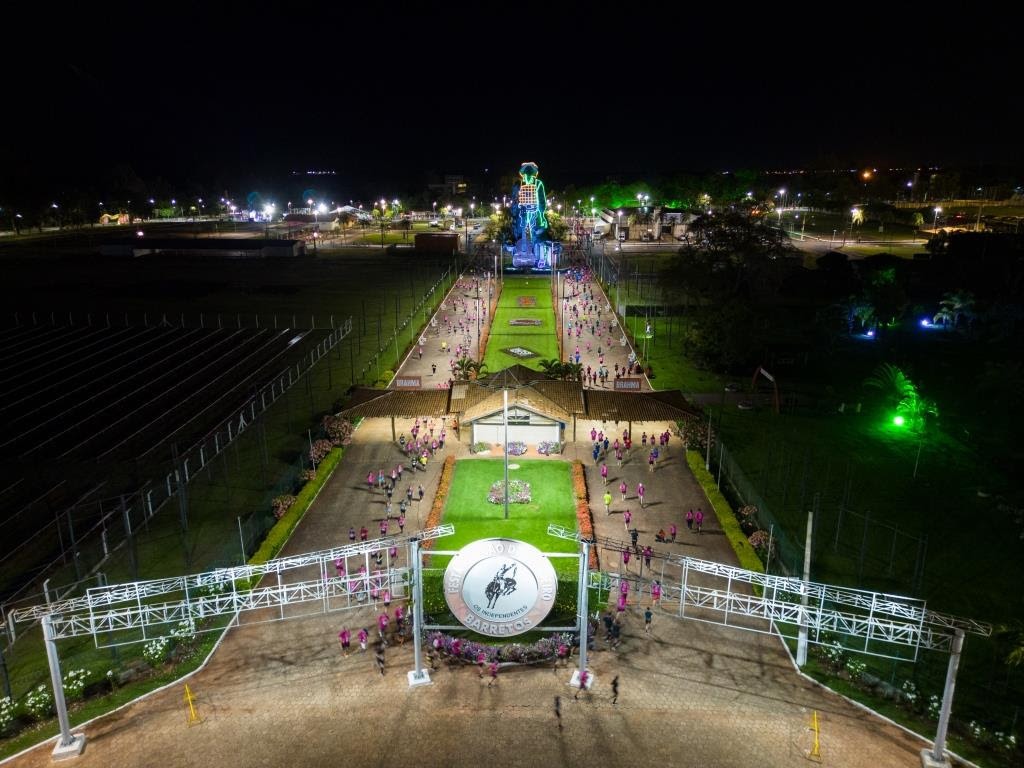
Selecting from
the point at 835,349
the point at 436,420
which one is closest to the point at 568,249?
the point at 835,349

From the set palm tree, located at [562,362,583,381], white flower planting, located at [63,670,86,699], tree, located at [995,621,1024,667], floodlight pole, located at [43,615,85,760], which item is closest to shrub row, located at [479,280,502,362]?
palm tree, located at [562,362,583,381]

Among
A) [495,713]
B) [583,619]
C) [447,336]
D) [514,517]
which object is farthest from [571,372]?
[495,713]

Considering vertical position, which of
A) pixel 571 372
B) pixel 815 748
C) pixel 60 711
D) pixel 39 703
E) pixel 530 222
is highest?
pixel 530 222

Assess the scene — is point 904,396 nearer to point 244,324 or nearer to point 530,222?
point 244,324

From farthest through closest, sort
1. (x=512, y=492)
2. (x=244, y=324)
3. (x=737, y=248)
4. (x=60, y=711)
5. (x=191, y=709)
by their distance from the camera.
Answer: (x=737, y=248)
(x=244, y=324)
(x=512, y=492)
(x=191, y=709)
(x=60, y=711)

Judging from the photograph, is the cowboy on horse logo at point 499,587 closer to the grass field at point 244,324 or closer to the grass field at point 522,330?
the grass field at point 244,324

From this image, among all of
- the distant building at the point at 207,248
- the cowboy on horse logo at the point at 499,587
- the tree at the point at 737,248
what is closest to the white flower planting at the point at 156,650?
the cowboy on horse logo at the point at 499,587
